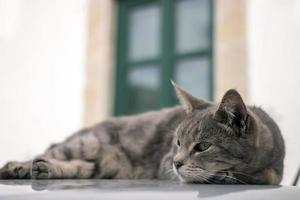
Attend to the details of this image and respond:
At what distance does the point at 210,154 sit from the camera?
1.24 metres

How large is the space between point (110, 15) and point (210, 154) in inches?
119

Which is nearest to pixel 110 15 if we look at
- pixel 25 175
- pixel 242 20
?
pixel 242 20

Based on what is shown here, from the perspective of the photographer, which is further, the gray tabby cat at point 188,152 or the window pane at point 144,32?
the window pane at point 144,32

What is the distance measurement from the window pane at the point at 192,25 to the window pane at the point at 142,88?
30 centimetres

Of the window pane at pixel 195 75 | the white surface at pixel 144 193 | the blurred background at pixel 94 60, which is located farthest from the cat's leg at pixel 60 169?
the window pane at pixel 195 75

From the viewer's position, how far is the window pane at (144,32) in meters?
4.02

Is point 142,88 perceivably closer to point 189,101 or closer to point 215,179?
point 189,101

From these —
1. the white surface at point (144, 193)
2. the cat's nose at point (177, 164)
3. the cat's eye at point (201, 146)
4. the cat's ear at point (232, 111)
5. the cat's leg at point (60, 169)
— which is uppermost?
the cat's ear at point (232, 111)

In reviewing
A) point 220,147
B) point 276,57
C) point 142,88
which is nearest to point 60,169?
point 220,147

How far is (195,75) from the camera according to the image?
3.78 meters

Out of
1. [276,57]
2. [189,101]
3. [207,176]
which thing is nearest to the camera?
[207,176]

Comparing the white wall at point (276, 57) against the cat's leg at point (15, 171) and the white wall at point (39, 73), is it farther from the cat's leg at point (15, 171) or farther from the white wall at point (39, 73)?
the cat's leg at point (15, 171)

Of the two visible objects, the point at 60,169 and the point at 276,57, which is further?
the point at 276,57

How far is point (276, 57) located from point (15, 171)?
6.71 feet
